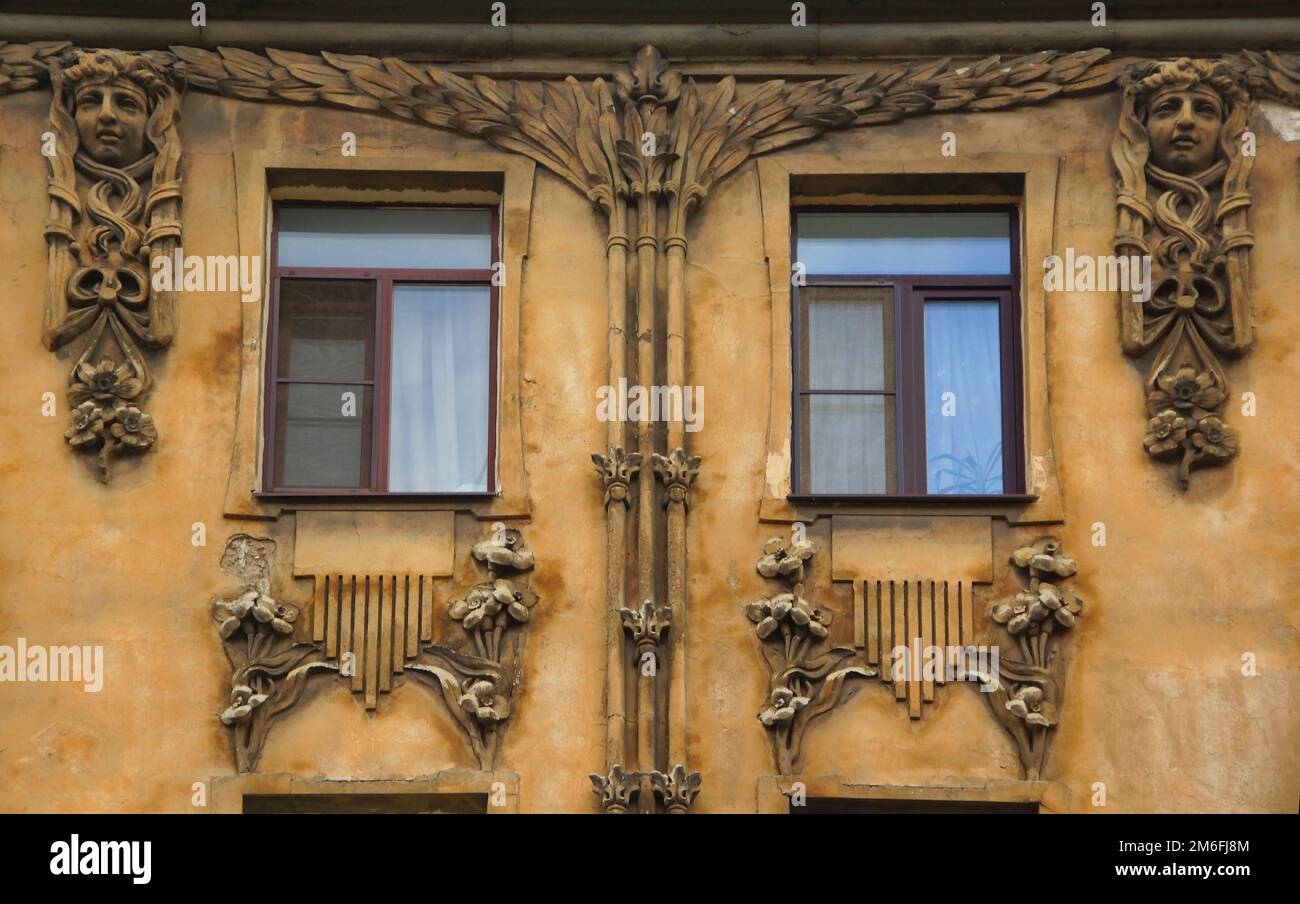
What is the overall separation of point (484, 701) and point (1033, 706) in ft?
9.94

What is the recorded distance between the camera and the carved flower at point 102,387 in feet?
58.2

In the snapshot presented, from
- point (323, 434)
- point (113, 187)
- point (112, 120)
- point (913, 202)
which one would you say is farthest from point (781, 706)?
point (112, 120)

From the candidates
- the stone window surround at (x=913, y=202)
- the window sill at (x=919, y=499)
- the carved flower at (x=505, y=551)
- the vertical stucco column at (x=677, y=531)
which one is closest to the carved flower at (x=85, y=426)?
the carved flower at (x=505, y=551)

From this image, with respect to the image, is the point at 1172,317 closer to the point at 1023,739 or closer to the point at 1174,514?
the point at 1174,514

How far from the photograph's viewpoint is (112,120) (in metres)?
18.3

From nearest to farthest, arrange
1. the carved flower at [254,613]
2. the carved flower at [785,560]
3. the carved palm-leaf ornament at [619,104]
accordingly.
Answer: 1. the carved flower at [254,613]
2. the carved flower at [785,560]
3. the carved palm-leaf ornament at [619,104]

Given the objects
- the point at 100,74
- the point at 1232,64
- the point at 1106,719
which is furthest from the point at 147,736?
the point at 1232,64

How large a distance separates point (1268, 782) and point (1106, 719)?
0.94m

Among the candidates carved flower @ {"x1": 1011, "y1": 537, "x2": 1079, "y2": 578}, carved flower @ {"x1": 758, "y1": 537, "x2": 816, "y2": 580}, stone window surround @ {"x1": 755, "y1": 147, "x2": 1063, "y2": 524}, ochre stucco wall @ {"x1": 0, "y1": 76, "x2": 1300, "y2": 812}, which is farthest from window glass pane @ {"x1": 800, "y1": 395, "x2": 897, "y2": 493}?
carved flower @ {"x1": 1011, "y1": 537, "x2": 1079, "y2": 578}

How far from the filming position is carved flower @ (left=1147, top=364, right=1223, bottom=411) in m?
17.7

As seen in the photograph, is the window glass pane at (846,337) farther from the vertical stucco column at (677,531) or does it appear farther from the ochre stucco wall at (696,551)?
the vertical stucco column at (677,531)

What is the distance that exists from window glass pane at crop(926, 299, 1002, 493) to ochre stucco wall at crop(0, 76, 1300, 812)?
445 millimetres

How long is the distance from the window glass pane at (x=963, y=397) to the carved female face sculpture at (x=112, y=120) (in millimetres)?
4830

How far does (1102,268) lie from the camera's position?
59.6ft
